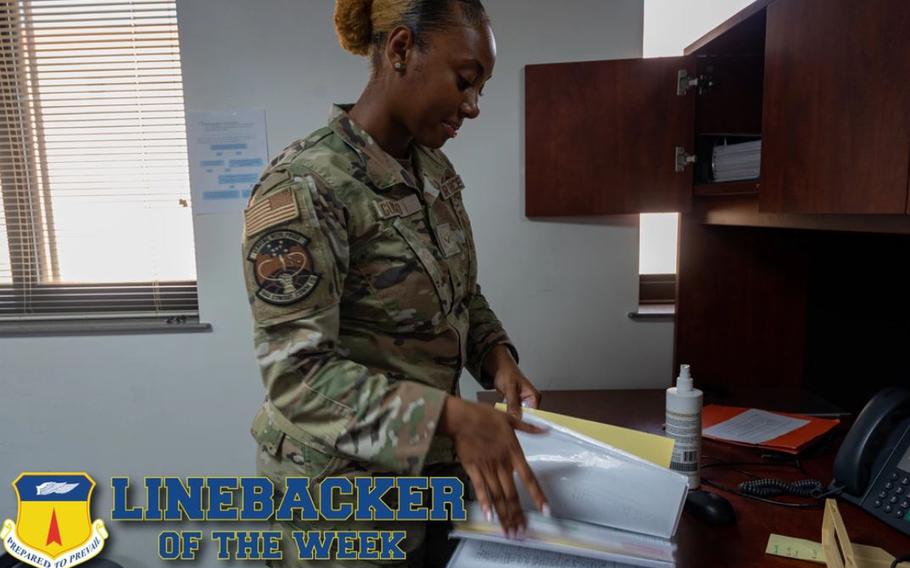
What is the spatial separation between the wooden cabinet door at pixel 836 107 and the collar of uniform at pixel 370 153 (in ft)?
1.96

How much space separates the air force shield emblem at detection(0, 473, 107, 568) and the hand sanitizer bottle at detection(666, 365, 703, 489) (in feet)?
5.60

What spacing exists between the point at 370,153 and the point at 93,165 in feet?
4.43

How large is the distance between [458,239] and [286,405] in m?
0.40

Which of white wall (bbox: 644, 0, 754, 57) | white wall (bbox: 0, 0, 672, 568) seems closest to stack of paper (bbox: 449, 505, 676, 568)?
white wall (bbox: 0, 0, 672, 568)

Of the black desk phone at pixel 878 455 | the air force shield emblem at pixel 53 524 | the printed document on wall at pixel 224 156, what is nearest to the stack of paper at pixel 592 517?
the black desk phone at pixel 878 455

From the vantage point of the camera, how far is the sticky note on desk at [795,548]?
28.3 inches

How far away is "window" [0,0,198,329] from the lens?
162cm

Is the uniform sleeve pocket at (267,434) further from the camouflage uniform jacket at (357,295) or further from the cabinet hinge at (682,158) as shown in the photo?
the cabinet hinge at (682,158)

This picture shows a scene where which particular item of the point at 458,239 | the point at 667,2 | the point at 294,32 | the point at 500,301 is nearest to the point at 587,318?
the point at 500,301

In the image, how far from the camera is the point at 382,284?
2.44 feet

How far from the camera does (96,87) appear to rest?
5.40 feet

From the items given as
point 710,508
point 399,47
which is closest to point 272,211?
point 399,47

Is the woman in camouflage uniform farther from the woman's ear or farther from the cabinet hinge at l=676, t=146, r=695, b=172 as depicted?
the cabinet hinge at l=676, t=146, r=695, b=172

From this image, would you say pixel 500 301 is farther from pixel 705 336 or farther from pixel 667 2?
pixel 667 2
